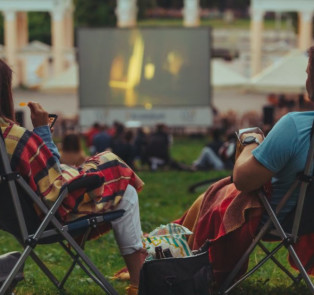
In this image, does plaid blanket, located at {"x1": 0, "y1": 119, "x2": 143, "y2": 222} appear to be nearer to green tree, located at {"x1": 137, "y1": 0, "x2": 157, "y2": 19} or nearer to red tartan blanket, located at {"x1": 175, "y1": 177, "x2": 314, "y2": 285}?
red tartan blanket, located at {"x1": 175, "y1": 177, "x2": 314, "y2": 285}

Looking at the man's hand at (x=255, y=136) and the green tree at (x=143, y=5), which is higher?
the man's hand at (x=255, y=136)

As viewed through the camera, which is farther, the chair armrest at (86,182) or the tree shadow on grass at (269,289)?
the tree shadow on grass at (269,289)

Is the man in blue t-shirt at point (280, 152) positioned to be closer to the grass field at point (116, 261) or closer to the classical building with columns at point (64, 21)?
→ the grass field at point (116, 261)

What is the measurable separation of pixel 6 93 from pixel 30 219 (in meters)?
0.57

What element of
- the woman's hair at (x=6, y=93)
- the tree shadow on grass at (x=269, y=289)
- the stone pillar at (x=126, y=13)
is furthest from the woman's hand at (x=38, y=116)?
the stone pillar at (x=126, y=13)

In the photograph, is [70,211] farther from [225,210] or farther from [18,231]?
[225,210]

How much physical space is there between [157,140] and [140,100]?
23.8 feet

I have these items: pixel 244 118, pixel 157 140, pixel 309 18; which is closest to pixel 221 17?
pixel 309 18

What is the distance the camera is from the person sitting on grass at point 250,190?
5.14 m

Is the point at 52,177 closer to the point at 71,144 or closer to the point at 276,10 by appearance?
the point at 71,144

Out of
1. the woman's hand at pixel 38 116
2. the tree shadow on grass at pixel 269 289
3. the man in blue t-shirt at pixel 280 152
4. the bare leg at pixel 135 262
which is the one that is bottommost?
the tree shadow on grass at pixel 269 289

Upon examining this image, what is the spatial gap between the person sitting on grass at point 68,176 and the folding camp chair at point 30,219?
49 mm

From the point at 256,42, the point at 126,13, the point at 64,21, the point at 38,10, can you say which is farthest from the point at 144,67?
the point at 64,21

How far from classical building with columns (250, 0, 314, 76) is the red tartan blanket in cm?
4341
